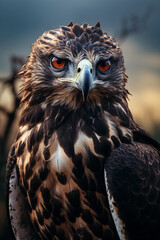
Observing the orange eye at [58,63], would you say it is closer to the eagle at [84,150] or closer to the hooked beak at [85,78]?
the eagle at [84,150]

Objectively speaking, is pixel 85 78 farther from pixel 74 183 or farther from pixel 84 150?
pixel 74 183

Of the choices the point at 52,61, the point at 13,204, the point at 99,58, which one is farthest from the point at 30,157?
the point at 99,58

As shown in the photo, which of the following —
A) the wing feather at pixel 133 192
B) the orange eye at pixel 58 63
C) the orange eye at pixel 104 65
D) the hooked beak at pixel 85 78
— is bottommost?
the wing feather at pixel 133 192

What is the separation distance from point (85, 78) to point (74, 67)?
0.23m

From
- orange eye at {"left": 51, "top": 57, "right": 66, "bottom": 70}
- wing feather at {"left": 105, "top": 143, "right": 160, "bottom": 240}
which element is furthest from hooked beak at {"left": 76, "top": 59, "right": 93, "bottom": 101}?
wing feather at {"left": 105, "top": 143, "right": 160, "bottom": 240}

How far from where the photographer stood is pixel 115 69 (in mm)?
2422

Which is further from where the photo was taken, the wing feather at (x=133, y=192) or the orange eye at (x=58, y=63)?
the orange eye at (x=58, y=63)

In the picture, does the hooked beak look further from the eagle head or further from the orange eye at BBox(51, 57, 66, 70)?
the orange eye at BBox(51, 57, 66, 70)

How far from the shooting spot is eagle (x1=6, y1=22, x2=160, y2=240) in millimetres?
2209

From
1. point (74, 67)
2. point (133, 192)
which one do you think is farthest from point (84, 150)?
point (74, 67)

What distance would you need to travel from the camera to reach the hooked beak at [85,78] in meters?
2.06

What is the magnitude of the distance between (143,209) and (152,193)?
126 mm

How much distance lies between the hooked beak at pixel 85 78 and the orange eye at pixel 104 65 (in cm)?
16

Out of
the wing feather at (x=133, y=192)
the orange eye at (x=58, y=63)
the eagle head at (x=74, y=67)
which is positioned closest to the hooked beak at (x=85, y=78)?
the eagle head at (x=74, y=67)
